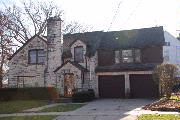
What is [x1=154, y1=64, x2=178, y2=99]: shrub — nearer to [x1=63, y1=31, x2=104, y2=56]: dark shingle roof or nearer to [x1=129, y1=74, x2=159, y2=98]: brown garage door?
[x1=129, y1=74, x2=159, y2=98]: brown garage door

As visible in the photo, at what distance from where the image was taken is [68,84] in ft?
Answer: 101

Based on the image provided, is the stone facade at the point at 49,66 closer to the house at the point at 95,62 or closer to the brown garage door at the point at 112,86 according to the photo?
the house at the point at 95,62

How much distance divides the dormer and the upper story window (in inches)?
141

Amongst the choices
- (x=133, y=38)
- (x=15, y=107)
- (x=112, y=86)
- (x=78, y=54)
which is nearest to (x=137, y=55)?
(x=133, y=38)

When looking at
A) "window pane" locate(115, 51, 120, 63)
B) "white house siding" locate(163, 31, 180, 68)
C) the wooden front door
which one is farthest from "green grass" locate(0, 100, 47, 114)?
"white house siding" locate(163, 31, 180, 68)

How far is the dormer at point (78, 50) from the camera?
1245 inches

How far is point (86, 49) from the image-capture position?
31.6 meters

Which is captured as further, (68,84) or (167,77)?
(68,84)

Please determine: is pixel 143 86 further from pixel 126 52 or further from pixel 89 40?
pixel 89 40

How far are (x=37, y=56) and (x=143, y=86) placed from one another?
40.8ft

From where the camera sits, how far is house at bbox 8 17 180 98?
29578 mm

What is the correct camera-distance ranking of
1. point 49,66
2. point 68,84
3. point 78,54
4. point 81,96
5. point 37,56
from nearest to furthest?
1. point 81,96
2. point 68,84
3. point 78,54
4. point 49,66
5. point 37,56

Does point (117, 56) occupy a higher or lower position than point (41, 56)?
lower

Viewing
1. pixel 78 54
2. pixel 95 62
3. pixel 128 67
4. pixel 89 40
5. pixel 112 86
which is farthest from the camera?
pixel 89 40
